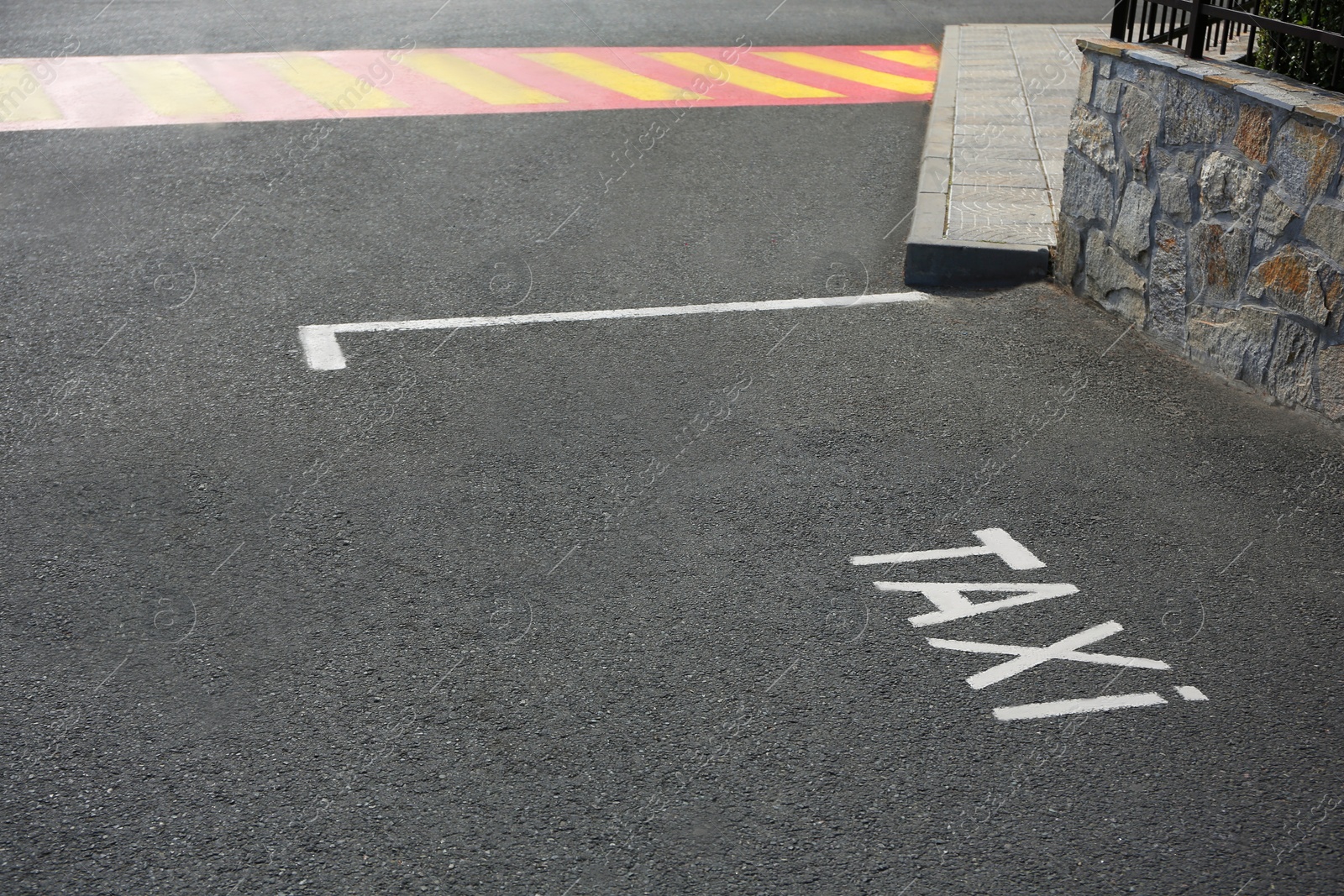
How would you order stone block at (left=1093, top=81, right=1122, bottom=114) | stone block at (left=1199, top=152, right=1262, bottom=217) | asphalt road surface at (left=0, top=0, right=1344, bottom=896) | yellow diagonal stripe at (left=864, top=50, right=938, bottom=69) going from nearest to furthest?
Answer: 1. asphalt road surface at (left=0, top=0, right=1344, bottom=896)
2. stone block at (left=1199, top=152, right=1262, bottom=217)
3. stone block at (left=1093, top=81, right=1122, bottom=114)
4. yellow diagonal stripe at (left=864, top=50, right=938, bottom=69)

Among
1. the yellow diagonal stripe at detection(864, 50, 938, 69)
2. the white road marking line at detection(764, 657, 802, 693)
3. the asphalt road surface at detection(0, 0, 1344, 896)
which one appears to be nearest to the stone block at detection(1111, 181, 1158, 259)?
the asphalt road surface at detection(0, 0, 1344, 896)

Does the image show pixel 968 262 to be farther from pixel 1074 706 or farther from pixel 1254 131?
pixel 1074 706

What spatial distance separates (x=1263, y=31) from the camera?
6.35 m

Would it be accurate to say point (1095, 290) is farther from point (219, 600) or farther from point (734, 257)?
point (219, 600)

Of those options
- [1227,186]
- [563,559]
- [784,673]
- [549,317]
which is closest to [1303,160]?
[1227,186]

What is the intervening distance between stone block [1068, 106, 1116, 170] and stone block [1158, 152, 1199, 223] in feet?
1.57

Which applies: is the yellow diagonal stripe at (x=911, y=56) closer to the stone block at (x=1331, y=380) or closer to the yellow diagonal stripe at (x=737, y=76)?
the yellow diagonal stripe at (x=737, y=76)

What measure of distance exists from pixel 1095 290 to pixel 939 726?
4177 mm

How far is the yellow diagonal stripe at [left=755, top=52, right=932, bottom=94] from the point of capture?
12.8 m

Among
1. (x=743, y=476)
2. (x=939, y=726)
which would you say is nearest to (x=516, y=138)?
(x=743, y=476)

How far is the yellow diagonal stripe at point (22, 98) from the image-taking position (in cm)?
1085

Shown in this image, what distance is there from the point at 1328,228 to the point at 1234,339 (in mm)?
849

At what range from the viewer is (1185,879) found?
10.8 feet

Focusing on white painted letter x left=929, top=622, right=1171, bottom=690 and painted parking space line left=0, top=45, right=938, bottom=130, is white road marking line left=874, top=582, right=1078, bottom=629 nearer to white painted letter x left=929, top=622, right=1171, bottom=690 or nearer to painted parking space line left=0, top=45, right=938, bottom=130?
white painted letter x left=929, top=622, right=1171, bottom=690
